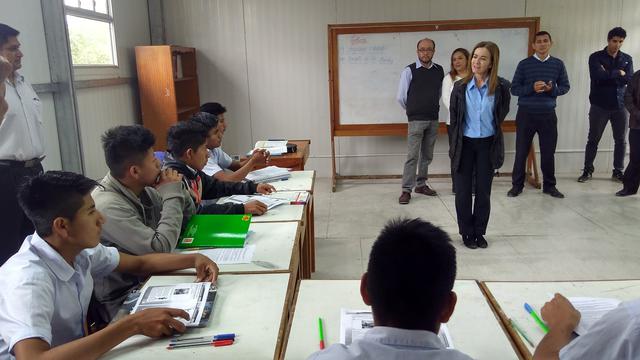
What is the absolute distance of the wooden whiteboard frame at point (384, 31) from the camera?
546 centimetres

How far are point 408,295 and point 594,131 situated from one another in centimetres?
549

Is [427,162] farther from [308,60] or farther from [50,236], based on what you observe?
[50,236]

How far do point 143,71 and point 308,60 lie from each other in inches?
74.3

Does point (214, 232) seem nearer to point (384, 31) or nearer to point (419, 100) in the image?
point (419, 100)

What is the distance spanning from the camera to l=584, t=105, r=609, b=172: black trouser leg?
215 inches

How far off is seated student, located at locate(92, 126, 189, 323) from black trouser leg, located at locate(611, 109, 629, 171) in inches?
199

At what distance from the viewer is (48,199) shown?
4.60 feet

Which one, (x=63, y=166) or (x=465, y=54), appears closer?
(x=63, y=166)

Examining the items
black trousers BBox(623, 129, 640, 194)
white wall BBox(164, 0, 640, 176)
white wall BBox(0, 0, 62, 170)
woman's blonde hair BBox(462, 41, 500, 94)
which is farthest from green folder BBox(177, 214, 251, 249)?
black trousers BBox(623, 129, 640, 194)

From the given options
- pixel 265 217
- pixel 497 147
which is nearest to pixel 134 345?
pixel 265 217

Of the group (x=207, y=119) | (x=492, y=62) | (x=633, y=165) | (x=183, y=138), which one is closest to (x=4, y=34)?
(x=207, y=119)

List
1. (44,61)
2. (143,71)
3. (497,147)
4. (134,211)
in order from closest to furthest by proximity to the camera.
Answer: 1. (134,211)
2. (497,147)
3. (44,61)
4. (143,71)

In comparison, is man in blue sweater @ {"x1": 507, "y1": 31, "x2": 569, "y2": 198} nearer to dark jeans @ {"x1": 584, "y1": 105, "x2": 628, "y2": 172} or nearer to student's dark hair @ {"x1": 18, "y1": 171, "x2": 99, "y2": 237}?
dark jeans @ {"x1": 584, "y1": 105, "x2": 628, "y2": 172}

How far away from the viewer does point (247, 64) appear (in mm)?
6102
